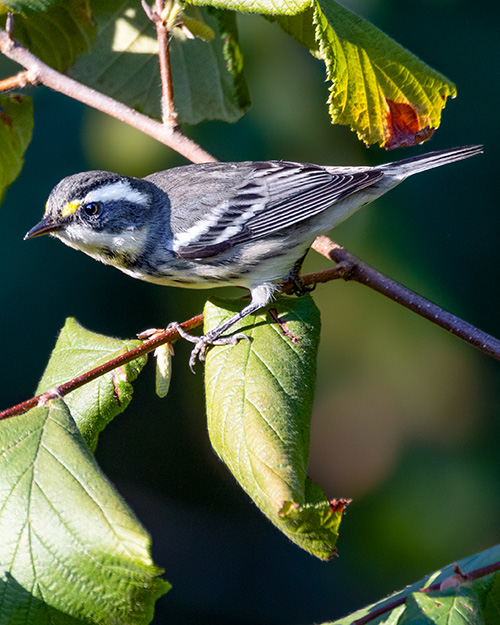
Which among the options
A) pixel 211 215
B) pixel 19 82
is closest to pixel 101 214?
pixel 211 215

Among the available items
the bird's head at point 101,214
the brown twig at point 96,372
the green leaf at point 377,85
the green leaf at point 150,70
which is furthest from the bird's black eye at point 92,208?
the green leaf at point 377,85

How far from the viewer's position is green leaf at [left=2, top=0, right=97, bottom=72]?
2.10 m

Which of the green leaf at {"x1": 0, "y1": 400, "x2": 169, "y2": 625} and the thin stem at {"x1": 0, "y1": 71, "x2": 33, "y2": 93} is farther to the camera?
the thin stem at {"x1": 0, "y1": 71, "x2": 33, "y2": 93}

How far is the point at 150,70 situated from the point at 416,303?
4.00 feet

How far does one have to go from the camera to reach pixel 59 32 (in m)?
2.15

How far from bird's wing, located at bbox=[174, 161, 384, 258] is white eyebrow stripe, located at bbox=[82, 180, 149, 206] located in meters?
0.18

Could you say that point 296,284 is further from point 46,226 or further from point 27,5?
point 27,5

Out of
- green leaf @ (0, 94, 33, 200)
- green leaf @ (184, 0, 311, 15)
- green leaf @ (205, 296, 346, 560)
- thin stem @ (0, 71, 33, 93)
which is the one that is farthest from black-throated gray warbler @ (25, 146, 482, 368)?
green leaf @ (184, 0, 311, 15)

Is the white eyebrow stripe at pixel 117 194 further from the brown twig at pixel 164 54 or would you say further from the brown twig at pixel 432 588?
the brown twig at pixel 432 588

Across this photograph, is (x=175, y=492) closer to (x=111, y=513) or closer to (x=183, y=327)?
(x=183, y=327)

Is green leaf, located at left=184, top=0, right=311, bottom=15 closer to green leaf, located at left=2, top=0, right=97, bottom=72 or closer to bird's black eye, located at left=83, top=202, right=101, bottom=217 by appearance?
green leaf, located at left=2, top=0, right=97, bottom=72

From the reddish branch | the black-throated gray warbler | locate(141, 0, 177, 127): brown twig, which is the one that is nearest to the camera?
the reddish branch

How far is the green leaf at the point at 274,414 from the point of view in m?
1.26

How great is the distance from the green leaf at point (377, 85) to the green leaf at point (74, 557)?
3.39 feet
